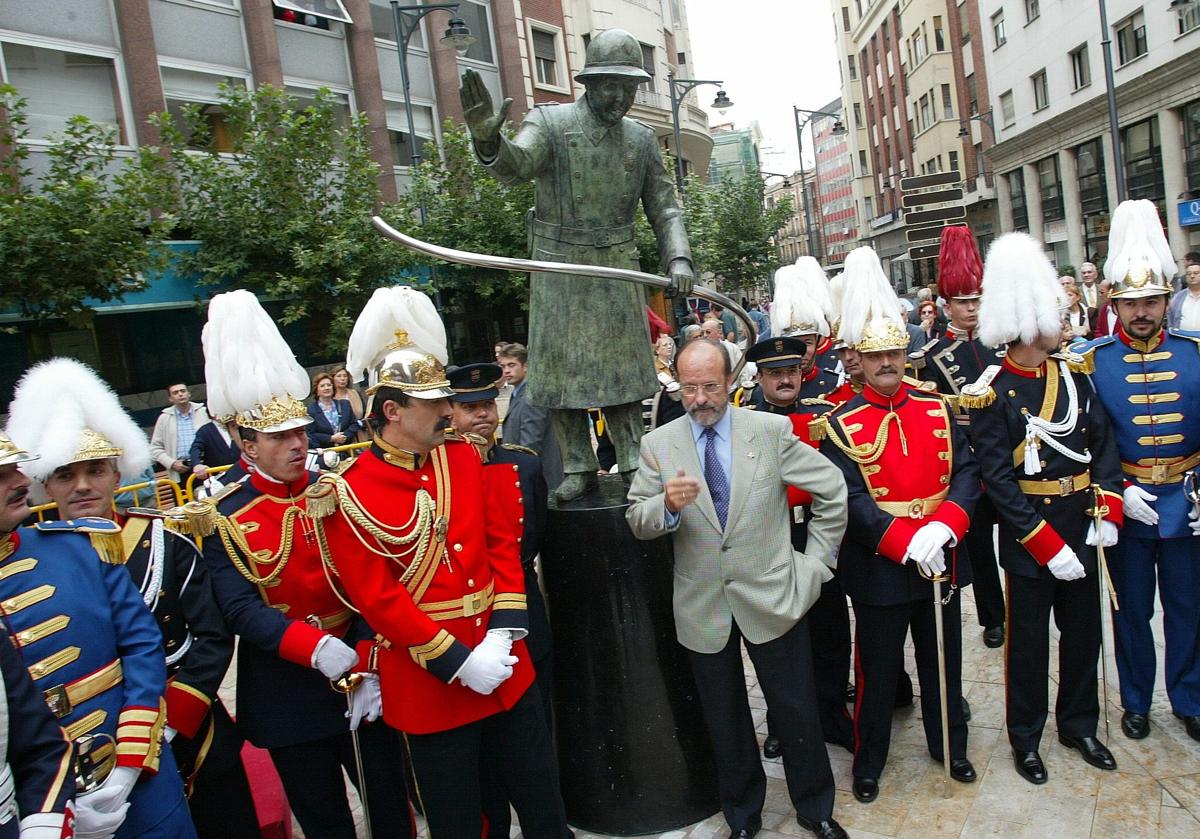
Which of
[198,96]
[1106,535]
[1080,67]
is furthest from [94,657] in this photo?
[1080,67]

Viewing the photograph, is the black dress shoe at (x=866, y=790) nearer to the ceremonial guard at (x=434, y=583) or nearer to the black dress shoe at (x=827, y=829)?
the black dress shoe at (x=827, y=829)

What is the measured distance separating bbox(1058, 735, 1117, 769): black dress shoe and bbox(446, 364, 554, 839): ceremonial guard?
235cm

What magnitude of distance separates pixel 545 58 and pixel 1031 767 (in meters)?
23.8

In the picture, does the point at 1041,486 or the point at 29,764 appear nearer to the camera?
the point at 29,764

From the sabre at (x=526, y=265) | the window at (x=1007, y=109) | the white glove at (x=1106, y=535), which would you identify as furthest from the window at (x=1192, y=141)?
the sabre at (x=526, y=265)

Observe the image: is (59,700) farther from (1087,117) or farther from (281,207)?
(1087,117)

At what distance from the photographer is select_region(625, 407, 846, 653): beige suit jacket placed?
3.45 metres

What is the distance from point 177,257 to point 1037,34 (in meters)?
28.0

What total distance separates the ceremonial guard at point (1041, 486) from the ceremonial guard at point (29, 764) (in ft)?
11.5

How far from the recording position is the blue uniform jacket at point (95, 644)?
2510 millimetres

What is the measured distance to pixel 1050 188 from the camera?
30.5 metres

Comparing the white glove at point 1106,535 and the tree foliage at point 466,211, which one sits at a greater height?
the tree foliage at point 466,211

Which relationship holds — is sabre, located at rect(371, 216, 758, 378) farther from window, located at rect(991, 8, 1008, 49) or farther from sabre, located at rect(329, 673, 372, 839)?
window, located at rect(991, 8, 1008, 49)

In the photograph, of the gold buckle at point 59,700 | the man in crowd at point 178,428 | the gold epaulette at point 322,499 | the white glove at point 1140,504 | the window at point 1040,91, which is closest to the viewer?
the gold buckle at point 59,700
